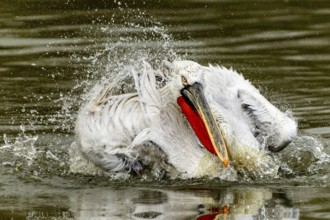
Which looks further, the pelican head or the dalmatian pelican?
the dalmatian pelican

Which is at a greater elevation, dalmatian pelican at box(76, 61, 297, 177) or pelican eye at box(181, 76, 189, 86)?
pelican eye at box(181, 76, 189, 86)

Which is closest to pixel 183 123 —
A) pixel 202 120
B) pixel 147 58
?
pixel 202 120

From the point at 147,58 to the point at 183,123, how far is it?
97.4 inches

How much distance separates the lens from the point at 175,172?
8906 mm

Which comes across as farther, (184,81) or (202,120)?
(184,81)

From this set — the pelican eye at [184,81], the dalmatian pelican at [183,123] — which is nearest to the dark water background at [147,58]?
the dalmatian pelican at [183,123]

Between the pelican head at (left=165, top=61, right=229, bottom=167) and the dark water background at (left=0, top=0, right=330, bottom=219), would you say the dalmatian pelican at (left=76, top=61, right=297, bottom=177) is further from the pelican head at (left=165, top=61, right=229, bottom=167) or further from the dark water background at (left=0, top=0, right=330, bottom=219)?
the dark water background at (left=0, top=0, right=330, bottom=219)

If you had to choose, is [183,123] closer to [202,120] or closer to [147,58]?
[202,120]

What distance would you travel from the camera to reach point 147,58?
37.9ft

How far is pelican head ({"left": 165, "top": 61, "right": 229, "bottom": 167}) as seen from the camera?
8711mm

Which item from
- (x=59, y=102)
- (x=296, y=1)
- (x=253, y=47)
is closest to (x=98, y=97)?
(x=59, y=102)

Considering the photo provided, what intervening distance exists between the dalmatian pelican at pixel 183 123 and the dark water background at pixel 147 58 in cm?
23

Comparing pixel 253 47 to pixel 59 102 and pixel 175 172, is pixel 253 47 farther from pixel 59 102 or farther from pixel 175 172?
pixel 175 172

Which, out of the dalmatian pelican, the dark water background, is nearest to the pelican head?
the dalmatian pelican
